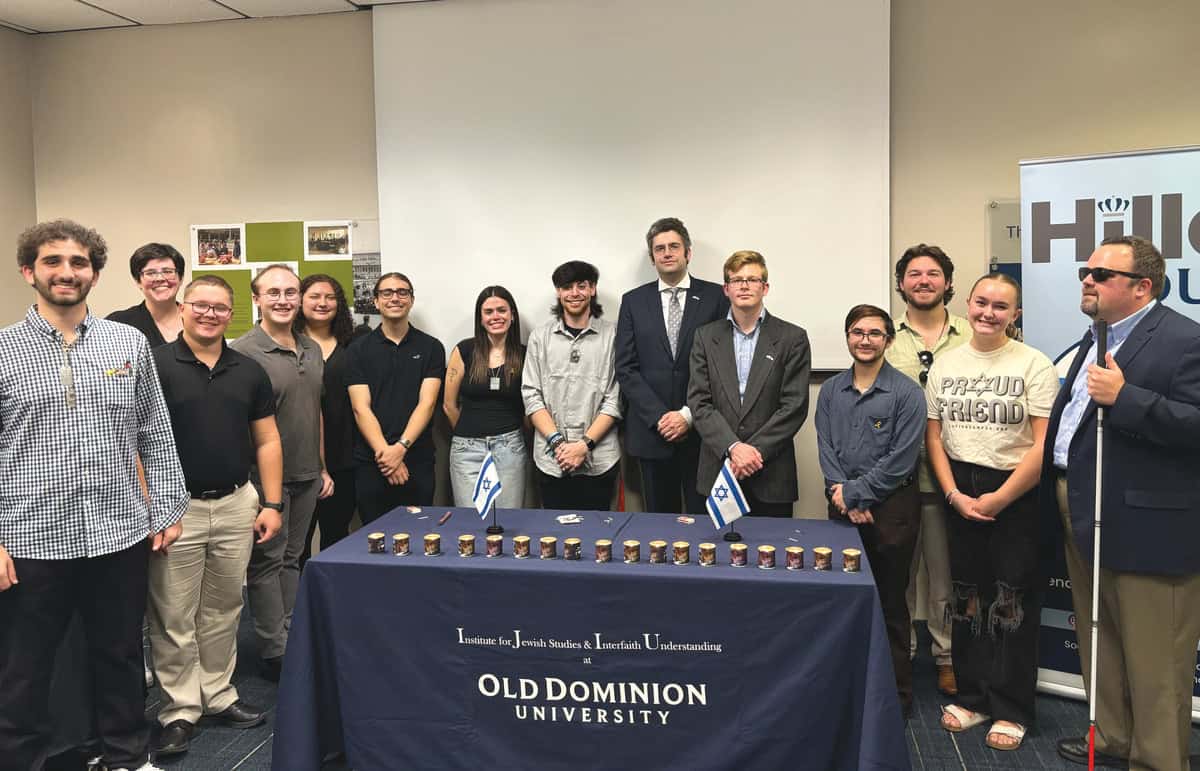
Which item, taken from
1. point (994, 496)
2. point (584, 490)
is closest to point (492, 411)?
point (584, 490)

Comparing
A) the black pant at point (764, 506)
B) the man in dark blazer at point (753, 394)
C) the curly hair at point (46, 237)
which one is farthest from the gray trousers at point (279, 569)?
the black pant at point (764, 506)

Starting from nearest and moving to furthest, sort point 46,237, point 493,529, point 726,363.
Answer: point 46,237 → point 493,529 → point 726,363

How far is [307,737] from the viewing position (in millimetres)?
2494

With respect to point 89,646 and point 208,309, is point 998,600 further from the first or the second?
point 89,646

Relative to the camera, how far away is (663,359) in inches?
148

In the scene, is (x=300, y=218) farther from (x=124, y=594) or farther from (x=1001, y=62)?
(x=1001, y=62)

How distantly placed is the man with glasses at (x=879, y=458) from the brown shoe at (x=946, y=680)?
0.33 m

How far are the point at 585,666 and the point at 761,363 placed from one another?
4.85ft

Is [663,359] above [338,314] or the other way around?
the other way around

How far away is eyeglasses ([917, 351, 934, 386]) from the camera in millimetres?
3320

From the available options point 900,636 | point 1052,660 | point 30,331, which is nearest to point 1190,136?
point 1052,660

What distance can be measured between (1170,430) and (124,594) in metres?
3.23

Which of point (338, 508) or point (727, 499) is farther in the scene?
point (338, 508)

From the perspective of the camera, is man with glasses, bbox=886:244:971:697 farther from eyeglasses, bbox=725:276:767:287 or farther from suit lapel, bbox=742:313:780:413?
eyeglasses, bbox=725:276:767:287
